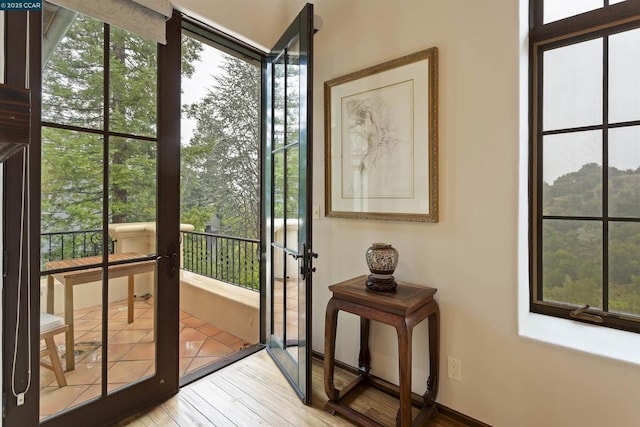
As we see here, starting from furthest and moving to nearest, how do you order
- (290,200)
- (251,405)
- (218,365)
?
(218,365), (290,200), (251,405)

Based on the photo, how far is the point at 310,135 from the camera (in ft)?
6.05

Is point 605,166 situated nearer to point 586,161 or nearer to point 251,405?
point 586,161

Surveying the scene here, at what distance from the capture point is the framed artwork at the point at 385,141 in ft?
5.88

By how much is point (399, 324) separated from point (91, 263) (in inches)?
64.7

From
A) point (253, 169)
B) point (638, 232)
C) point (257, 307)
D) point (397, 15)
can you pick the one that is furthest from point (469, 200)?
point (253, 169)

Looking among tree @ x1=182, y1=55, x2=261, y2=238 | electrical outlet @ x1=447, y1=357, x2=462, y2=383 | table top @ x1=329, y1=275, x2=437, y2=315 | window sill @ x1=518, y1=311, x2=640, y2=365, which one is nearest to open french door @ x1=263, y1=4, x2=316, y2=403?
table top @ x1=329, y1=275, x2=437, y2=315

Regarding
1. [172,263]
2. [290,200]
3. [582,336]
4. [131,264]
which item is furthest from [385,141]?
[131,264]

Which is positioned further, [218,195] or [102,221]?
[218,195]

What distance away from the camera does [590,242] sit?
1502mm

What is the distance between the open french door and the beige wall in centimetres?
50

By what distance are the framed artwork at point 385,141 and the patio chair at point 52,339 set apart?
5.53 ft

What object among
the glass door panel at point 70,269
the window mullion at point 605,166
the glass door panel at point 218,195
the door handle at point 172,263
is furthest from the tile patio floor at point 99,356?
the window mullion at point 605,166

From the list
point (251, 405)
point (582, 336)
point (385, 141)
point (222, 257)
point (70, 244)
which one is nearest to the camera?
point (582, 336)

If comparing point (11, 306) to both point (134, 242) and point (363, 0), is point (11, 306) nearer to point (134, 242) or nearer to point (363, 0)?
point (134, 242)
